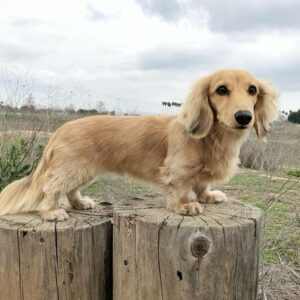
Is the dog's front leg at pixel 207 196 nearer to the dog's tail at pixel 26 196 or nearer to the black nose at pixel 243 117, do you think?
the black nose at pixel 243 117

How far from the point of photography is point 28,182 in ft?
12.0

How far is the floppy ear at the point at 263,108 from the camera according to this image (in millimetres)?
3553

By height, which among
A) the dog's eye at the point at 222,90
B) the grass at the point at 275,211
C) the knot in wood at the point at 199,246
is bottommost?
the grass at the point at 275,211

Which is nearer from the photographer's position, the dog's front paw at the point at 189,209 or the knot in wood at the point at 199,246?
the knot in wood at the point at 199,246

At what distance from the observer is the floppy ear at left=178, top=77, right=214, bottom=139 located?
11.0 ft

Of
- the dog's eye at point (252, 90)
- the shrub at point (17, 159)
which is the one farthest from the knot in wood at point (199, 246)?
the shrub at point (17, 159)

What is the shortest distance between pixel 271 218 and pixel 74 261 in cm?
459

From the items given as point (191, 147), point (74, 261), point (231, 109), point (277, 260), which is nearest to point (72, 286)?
point (74, 261)

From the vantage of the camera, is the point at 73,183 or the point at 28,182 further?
the point at 28,182

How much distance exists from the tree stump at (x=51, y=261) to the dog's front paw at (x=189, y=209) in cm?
57

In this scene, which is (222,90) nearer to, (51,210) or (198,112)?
(198,112)

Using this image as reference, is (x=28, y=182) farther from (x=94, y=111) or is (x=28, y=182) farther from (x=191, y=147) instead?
(x=94, y=111)

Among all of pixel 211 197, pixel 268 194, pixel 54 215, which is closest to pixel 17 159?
pixel 54 215

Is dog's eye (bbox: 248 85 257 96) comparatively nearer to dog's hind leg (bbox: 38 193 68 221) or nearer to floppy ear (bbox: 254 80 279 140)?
floppy ear (bbox: 254 80 279 140)
